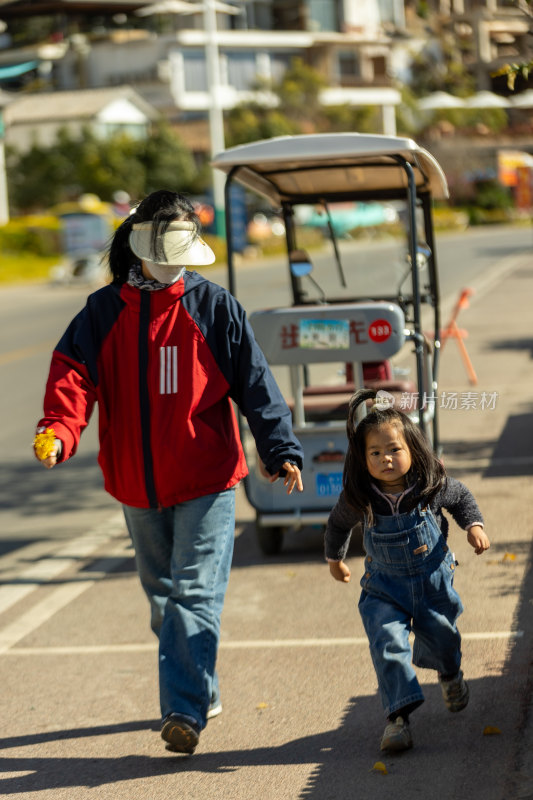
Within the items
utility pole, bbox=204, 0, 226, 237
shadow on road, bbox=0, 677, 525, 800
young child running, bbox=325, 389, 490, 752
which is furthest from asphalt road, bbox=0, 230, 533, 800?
utility pole, bbox=204, 0, 226, 237

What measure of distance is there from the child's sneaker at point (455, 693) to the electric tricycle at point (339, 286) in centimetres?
215

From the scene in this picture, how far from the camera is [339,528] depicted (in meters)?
4.54

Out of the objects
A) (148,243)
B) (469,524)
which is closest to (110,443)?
(148,243)

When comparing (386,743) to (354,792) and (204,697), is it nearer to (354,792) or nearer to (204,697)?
(354,792)

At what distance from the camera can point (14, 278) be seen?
137 feet

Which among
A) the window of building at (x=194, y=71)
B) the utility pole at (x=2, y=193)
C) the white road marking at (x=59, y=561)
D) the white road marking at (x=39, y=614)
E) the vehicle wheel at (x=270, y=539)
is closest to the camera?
the white road marking at (x=39, y=614)

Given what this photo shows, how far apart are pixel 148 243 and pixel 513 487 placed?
471 cm

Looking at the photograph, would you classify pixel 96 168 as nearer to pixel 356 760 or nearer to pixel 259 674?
pixel 259 674

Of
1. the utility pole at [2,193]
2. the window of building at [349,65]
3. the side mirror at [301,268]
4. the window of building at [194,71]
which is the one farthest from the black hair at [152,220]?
the window of building at [349,65]

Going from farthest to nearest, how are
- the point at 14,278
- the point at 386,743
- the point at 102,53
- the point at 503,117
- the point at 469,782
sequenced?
the point at 102,53 < the point at 14,278 < the point at 503,117 < the point at 386,743 < the point at 469,782

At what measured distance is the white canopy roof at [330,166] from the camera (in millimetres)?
6883

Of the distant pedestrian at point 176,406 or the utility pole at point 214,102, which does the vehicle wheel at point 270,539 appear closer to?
the distant pedestrian at point 176,406

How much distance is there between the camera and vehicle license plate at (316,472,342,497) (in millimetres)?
7266

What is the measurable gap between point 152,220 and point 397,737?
195cm
